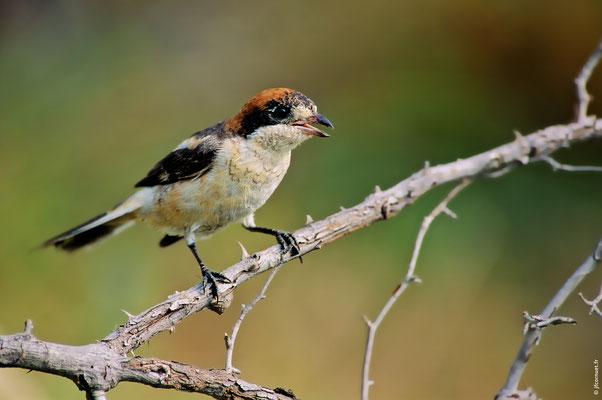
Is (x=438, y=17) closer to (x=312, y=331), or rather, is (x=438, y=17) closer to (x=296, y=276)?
(x=296, y=276)

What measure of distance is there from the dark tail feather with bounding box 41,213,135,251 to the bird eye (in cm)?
135

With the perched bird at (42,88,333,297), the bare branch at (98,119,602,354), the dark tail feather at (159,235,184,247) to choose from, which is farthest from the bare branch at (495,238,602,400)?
the dark tail feather at (159,235,184,247)

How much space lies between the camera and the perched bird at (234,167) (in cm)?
357

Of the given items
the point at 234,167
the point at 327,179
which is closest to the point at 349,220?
the point at 234,167

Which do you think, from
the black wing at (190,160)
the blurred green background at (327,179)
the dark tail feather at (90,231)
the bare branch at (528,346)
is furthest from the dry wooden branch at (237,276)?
the blurred green background at (327,179)

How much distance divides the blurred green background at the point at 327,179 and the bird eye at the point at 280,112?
86.1 inches

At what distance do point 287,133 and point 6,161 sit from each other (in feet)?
12.4

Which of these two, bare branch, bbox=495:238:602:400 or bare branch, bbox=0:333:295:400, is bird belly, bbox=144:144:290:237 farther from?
bare branch, bbox=495:238:602:400

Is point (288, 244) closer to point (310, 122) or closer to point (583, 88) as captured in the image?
point (310, 122)

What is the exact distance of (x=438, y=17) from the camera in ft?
21.3

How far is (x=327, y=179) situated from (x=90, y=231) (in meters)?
2.51

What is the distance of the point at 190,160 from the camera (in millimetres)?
3820

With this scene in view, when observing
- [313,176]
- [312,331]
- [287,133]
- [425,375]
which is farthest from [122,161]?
[425,375]

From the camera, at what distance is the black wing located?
12.3 feet
